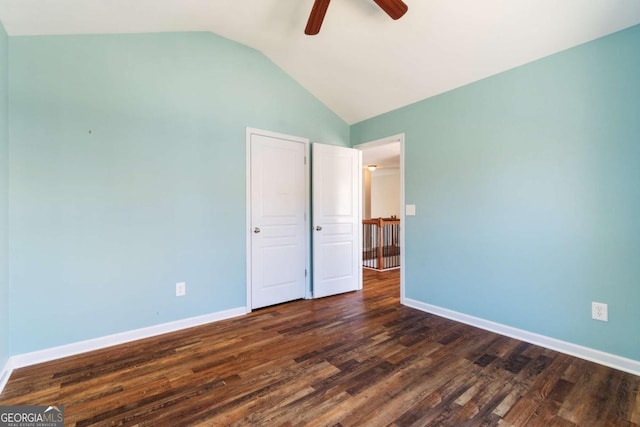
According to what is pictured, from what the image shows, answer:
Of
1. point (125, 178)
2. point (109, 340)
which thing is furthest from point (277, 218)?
point (109, 340)

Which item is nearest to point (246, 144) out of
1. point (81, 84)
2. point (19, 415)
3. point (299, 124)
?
point (299, 124)

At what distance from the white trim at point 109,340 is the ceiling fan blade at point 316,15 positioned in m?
2.76

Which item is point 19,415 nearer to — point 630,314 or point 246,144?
point 246,144

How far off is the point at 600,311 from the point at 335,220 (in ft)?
8.63

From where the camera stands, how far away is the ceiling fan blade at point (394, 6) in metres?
1.97

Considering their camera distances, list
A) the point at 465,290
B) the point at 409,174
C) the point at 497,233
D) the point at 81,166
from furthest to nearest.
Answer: the point at 409,174
the point at 465,290
the point at 497,233
the point at 81,166

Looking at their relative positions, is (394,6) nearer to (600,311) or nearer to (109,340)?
(600,311)

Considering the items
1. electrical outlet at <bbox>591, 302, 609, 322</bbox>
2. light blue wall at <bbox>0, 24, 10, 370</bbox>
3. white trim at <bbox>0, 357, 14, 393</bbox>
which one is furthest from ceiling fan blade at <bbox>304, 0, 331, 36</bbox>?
white trim at <bbox>0, 357, 14, 393</bbox>

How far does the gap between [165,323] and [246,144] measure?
77.1 inches

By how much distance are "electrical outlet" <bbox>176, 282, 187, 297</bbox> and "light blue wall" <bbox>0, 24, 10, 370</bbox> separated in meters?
1.12

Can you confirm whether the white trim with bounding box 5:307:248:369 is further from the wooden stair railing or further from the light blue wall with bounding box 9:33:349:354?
the wooden stair railing

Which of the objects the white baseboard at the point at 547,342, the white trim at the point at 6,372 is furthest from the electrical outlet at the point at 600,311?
the white trim at the point at 6,372

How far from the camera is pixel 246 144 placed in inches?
126

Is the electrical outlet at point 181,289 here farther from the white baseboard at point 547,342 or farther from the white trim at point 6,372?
the white baseboard at point 547,342
